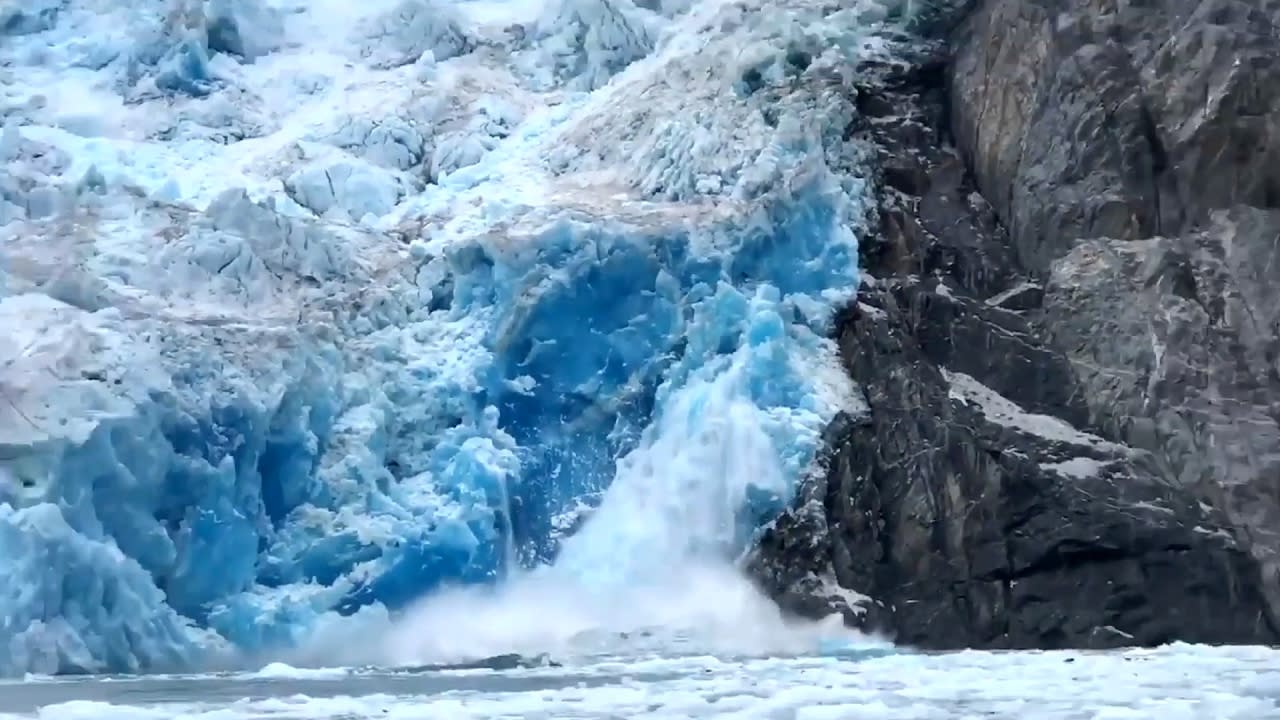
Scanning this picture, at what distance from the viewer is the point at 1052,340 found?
14008mm

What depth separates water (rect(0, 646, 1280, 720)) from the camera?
Answer: 694 cm

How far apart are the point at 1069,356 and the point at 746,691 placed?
271 inches

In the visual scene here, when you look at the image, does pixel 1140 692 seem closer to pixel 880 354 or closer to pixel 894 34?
pixel 880 354

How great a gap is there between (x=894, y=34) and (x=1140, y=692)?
33.3 ft

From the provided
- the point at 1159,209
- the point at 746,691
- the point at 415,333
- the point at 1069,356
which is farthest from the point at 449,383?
the point at 1159,209

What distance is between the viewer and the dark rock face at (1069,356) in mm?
12531

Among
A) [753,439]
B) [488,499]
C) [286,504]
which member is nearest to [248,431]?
[286,504]

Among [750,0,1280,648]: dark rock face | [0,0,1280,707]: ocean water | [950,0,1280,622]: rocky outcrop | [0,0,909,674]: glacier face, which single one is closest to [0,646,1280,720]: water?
[0,0,1280,707]: ocean water

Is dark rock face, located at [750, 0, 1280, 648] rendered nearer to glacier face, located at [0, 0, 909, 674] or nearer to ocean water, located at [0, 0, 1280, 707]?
ocean water, located at [0, 0, 1280, 707]

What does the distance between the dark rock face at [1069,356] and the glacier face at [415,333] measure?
733 mm

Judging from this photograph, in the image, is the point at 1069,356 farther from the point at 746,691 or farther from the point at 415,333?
the point at 746,691

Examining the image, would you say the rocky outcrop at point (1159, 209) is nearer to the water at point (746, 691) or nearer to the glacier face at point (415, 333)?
the glacier face at point (415, 333)

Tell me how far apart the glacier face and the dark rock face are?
0.73m

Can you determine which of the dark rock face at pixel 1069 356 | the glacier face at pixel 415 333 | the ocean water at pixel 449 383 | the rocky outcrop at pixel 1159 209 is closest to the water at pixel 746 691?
the ocean water at pixel 449 383
